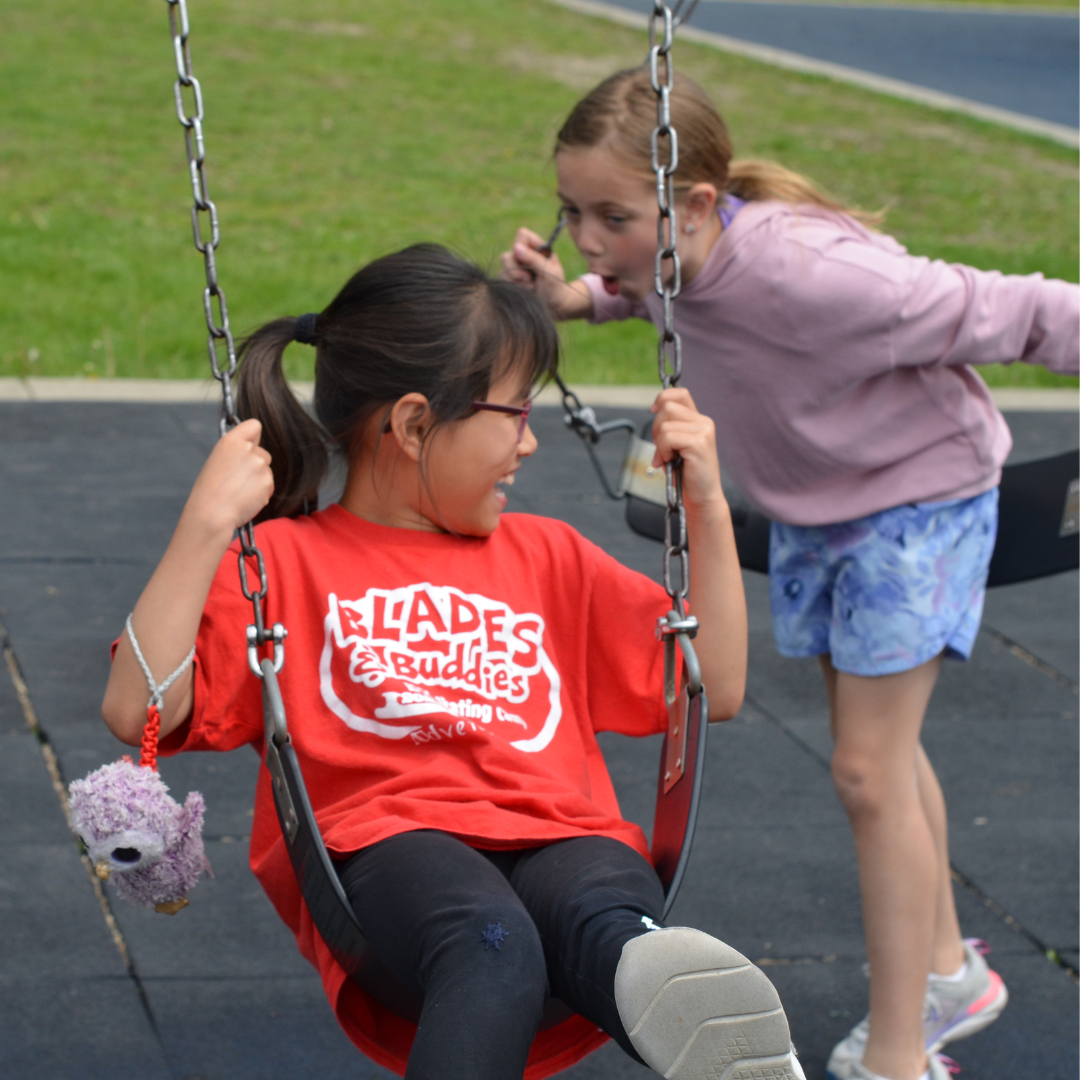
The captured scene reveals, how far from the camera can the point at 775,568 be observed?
7.86ft

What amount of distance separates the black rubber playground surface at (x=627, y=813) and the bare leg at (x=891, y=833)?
25 cm

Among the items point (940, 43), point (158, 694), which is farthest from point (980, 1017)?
point (940, 43)

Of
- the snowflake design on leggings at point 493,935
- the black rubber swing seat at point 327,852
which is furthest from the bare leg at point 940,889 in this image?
the snowflake design on leggings at point 493,935

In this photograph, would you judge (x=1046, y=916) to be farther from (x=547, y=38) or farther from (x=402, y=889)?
(x=547, y=38)

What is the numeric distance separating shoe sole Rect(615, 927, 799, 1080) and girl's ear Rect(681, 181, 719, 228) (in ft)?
3.80

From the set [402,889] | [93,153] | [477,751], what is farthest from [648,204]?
[93,153]

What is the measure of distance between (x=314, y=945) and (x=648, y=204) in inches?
45.4

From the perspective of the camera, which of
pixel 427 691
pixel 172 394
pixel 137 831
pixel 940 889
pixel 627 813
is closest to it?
pixel 137 831

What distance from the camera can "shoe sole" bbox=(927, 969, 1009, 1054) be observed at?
2.44 metres

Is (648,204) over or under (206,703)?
over

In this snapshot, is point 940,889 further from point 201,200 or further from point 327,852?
point 201,200

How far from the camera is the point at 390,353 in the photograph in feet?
6.28

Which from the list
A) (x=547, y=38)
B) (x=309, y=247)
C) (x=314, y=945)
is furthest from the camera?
(x=547, y=38)

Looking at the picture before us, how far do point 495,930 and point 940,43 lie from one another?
19.0 m
